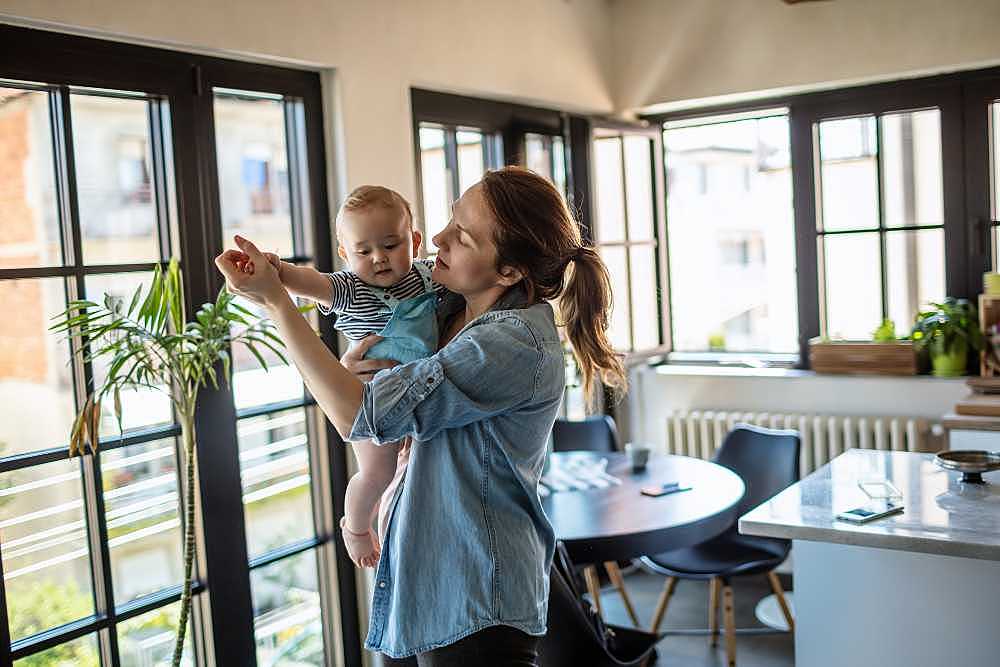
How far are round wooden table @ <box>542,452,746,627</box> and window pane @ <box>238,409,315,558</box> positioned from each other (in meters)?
0.89

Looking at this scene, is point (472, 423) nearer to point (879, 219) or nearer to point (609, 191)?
point (609, 191)

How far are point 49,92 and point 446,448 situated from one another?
1926 mm

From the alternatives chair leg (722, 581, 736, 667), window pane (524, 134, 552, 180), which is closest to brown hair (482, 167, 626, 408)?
chair leg (722, 581, 736, 667)

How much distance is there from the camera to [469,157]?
4539 millimetres

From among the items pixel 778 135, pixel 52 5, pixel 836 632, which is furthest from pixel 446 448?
pixel 778 135

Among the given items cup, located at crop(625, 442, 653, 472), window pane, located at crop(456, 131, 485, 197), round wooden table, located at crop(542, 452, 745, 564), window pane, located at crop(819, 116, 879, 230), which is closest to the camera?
round wooden table, located at crop(542, 452, 745, 564)

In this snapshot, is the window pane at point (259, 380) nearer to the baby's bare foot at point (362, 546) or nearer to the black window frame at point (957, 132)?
the baby's bare foot at point (362, 546)

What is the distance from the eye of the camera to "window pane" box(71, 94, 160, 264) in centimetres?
298

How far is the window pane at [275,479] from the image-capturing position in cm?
349

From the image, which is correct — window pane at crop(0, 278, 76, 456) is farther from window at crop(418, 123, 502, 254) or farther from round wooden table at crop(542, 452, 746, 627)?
window at crop(418, 123, 502, 254)

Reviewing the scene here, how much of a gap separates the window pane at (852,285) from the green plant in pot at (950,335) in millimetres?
350

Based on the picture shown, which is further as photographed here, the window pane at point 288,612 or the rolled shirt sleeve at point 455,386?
the window pane at point 288,612

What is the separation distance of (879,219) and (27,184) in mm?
3892

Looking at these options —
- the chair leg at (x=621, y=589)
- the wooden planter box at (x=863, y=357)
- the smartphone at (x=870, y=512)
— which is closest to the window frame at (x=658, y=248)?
the wooden planter box at (x=863, y=357)
